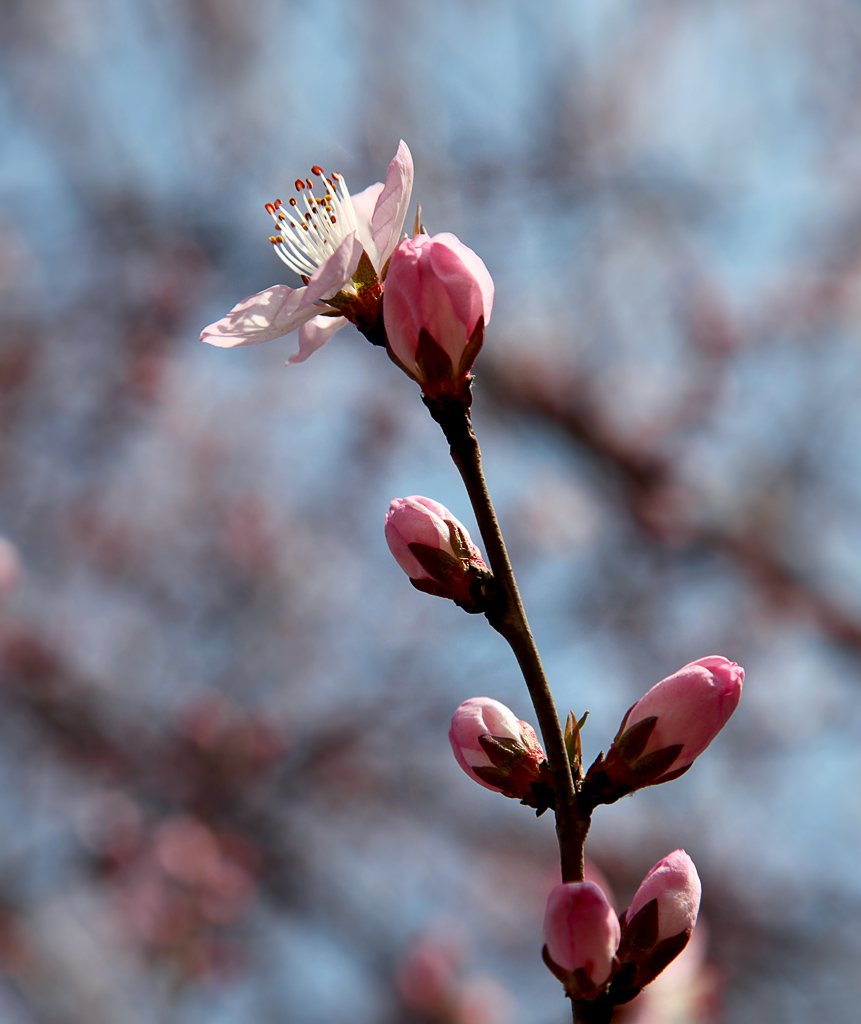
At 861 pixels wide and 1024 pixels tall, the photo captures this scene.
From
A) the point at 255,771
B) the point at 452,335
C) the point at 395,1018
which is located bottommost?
the point at 452,335

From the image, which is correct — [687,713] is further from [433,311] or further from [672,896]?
[433,311]

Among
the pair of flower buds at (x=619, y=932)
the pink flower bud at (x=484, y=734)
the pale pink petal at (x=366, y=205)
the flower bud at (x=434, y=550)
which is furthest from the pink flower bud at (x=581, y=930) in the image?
the pale pink petal at (x=366, y=205)

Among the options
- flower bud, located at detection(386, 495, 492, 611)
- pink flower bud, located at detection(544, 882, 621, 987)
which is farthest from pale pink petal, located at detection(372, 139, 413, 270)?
pink flower bud, located at detection(544, 882, 621, 987)

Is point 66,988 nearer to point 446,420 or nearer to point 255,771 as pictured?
point 255,771

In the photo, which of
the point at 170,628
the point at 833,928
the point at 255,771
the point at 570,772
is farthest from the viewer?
the point at 170,628

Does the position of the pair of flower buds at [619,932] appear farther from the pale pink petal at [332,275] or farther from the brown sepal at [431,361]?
the pale pink petal at [332,275]

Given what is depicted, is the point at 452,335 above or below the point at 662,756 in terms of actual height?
above

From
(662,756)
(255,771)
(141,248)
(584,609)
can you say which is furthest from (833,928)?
(141,248)
